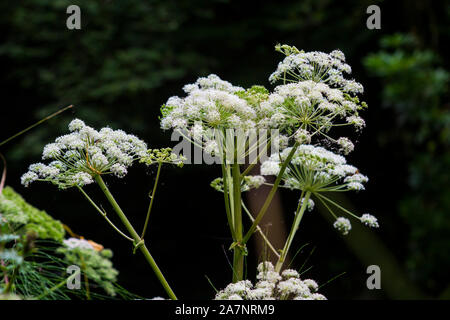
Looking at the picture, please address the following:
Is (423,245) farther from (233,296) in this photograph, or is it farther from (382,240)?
(233,296)

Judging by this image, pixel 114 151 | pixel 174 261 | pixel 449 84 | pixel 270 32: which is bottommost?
pixel 174 261

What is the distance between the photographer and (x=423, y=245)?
3850 millimetres

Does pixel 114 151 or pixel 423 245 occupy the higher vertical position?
pixel 114 151

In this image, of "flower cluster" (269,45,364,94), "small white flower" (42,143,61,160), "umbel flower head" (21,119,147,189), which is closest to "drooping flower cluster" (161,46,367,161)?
"flower cluster" (269,45,364,94)

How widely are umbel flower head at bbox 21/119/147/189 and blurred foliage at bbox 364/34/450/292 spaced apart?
249cm

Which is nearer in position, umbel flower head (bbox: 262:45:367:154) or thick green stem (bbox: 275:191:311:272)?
umbel flower head (bbox: 262:45:367:154)

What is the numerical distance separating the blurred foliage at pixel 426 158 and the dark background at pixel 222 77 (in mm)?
12

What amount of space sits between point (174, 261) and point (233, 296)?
340 centimetres

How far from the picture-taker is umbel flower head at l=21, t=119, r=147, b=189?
101 centimetres

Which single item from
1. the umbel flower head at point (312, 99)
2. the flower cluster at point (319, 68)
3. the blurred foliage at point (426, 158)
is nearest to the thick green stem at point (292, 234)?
the umbel flower head at point (312, 99)

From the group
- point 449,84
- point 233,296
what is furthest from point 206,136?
point 449,84

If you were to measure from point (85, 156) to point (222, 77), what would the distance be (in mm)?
4182

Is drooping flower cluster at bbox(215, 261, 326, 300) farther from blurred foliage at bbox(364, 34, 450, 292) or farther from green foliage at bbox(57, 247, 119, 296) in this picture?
blurred foliage at bbox(364, 34, 450, 292)
